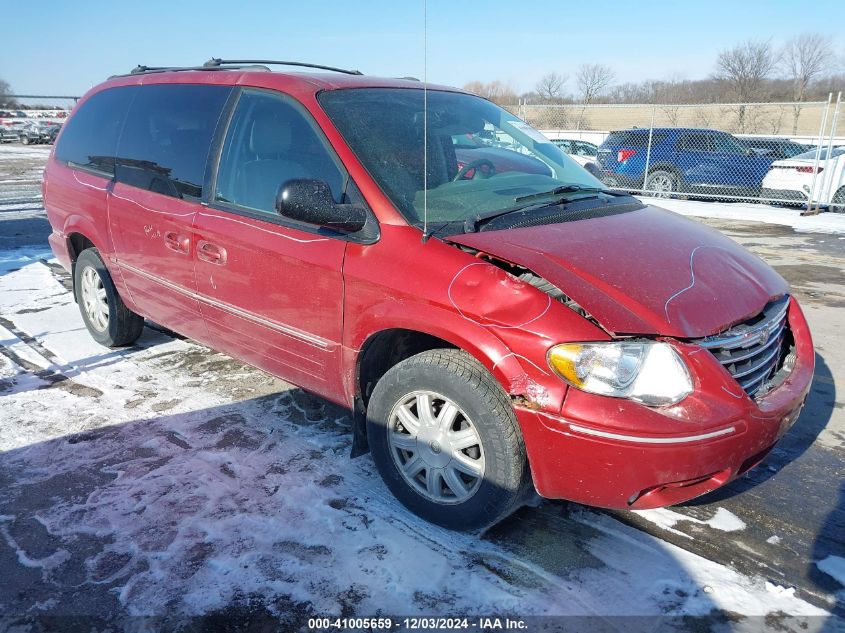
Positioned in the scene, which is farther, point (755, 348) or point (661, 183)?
point (661, 183)

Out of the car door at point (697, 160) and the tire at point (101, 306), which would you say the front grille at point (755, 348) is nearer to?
the tire at point (101, 306)

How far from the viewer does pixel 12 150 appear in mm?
26344

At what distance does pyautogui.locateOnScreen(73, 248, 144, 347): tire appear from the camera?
4.61 m

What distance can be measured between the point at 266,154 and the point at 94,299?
7.93 ft

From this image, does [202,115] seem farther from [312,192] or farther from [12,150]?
[12,150]

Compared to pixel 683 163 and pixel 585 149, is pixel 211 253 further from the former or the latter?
pixel 585 149

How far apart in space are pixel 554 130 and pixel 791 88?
31.9 meters

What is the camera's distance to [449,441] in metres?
2.62

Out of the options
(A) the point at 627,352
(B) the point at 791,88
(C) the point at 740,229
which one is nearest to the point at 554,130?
(C) the point at 740,229

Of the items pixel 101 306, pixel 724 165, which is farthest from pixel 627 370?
pixel 724 165

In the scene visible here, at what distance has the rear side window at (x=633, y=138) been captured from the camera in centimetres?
1423

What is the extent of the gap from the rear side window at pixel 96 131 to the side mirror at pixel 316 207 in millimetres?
2257

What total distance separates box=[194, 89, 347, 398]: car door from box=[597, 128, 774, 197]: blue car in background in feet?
36.0

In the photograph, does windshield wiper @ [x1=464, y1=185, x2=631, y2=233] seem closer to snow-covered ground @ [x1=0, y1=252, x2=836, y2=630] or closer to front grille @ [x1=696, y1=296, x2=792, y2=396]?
front grille @ [x1=696, y1=296, x2=792, y2=396]
